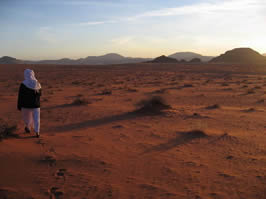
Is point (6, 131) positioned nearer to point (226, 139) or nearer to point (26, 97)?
point (26, 97)

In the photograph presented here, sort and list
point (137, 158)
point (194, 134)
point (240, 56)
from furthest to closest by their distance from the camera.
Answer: point (240, 56) → point (194, 134) → point (137, 158)

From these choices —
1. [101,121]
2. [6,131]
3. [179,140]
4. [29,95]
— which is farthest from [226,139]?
[6,131]

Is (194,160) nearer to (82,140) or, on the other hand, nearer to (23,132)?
(82,140)

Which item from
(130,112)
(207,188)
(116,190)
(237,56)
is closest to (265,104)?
(130,112)

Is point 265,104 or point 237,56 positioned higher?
point 237,56

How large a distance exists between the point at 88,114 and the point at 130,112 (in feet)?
6.12

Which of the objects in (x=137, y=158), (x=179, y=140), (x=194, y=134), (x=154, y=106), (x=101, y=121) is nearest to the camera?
(x=137, y=158)

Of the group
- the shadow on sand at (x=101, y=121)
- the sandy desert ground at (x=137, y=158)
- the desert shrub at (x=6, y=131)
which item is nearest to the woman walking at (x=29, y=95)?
the desert shrub at (x=6, y=131)

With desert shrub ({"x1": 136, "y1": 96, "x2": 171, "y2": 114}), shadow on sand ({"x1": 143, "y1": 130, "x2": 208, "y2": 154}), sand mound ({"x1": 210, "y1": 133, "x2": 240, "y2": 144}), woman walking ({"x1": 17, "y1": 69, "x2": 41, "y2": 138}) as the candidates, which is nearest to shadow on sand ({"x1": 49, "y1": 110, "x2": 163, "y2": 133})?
desert shrub ({"x1": 136, "y1": 96, "x2": 171, "y2": 114})

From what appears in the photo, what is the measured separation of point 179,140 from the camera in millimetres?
7109

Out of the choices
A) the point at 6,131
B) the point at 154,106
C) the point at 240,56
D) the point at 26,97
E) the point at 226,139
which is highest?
the point at 240,56

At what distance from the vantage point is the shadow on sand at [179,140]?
6402 millimetres

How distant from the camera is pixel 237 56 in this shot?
10850cm

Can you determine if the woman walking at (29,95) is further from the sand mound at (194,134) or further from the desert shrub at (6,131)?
the sand mound at (194,134)
